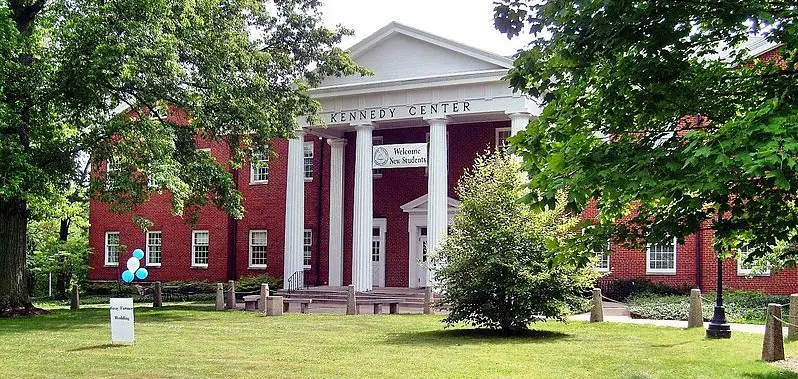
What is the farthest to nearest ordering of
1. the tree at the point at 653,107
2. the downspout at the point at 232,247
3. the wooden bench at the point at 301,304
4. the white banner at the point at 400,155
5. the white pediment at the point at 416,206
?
the downspout at the point at 232,247
the white pediment at the point at 416,206
the white banner at the point at 400,155
the wooden bench at the point at 301,304
the tree at the point at 653,107

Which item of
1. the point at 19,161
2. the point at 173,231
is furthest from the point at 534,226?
the point at 173,231

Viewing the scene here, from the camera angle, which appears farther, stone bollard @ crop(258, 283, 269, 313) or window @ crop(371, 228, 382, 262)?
window @ crop(371, 228, 382, 262)

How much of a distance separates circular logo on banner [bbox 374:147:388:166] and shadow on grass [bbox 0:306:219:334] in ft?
28.4

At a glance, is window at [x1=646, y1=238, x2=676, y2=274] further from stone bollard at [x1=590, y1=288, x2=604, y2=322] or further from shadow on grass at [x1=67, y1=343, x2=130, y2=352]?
shadow on grass at [x1=67, y1=343, x2=130, y2=352]

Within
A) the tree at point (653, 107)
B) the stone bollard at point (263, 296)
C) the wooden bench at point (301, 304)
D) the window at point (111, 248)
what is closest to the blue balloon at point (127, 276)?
the window at point (111, 248)

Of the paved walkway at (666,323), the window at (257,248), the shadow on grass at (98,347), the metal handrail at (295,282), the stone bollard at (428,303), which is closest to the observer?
the shadow on grass at (98,347)

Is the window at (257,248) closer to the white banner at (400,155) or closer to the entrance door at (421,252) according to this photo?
the entrance door at (421,252)

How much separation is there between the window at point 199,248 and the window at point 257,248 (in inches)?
96.0

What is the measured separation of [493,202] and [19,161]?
12259mm

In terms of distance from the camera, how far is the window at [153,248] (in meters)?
45.8

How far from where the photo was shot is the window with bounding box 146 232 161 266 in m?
45.8

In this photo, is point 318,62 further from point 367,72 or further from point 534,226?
point 534,226

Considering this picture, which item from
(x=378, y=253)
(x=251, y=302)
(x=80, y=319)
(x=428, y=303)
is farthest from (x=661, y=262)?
(x=80, y=319)

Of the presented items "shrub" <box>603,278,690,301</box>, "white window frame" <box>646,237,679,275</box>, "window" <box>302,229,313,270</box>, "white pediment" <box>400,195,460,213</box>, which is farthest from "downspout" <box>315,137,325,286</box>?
"white window frame" <box>646,237,679,275</box>
